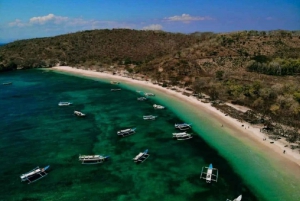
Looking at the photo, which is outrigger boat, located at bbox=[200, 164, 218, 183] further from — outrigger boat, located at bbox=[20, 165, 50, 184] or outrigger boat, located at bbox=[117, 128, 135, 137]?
outrigger boat, located at bbox=[20, 165, 50, 184]

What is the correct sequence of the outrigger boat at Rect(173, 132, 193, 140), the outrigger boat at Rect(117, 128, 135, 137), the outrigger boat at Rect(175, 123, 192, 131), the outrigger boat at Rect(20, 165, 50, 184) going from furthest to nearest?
the outrigger boat at Rect(175, 123, 192, 131)
the outrigger boat at Rect(117, 128, 135, 137)
the outrigger boat at Rect(173, 132, 193, 140)
the outrigger boat at Rect(20, 165, 50, 184)

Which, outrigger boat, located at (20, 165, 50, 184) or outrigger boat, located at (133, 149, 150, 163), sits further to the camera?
outrigger boat, located at (133, 149, 150, 163)

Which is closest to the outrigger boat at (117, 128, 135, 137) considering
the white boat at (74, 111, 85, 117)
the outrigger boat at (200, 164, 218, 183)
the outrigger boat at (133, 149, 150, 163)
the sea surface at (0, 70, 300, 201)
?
the sea surface at (0, 70, 300, 201)

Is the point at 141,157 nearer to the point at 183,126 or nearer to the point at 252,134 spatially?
the point at 183,126

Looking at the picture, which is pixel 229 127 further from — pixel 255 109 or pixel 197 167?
pixel 197 167

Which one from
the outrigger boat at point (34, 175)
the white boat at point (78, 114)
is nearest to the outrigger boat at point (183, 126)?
the white boat at point (78, 114)

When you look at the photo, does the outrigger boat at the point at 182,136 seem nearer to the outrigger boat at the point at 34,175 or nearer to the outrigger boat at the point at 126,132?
the outrigger boat at the point at 126,132
